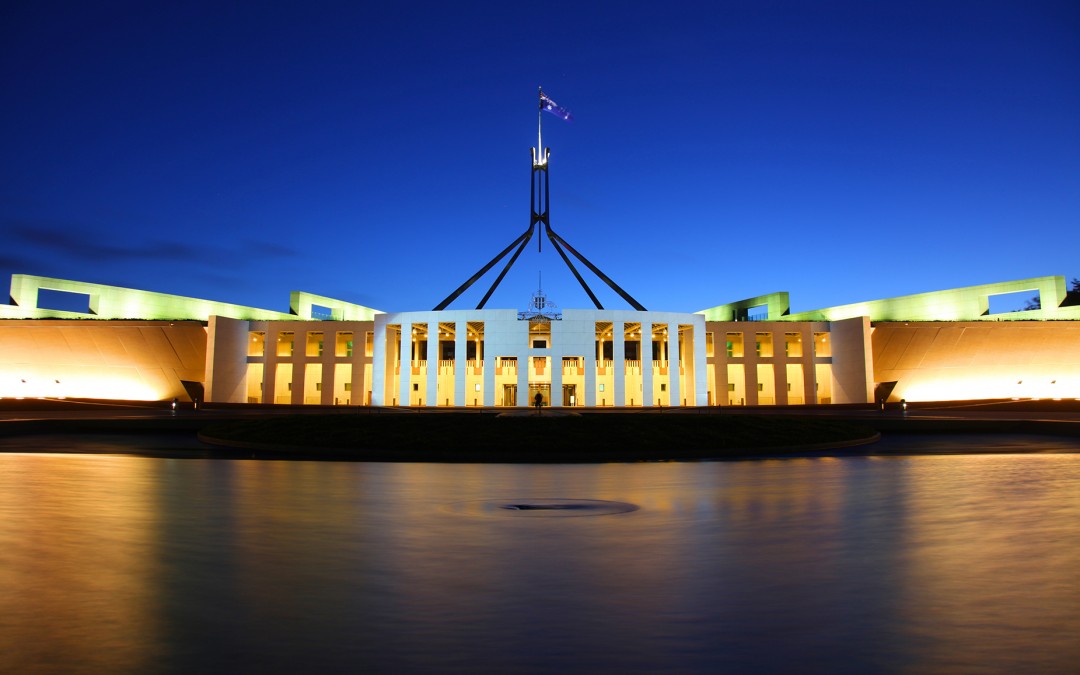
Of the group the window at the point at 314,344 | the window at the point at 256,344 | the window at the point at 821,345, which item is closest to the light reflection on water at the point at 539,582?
the window at the point at 821,345

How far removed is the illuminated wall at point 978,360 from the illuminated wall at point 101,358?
4508cm

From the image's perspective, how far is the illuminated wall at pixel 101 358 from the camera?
44656mm

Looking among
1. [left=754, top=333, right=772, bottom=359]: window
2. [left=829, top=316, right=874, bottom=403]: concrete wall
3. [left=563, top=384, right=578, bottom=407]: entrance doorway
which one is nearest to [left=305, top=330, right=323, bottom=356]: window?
[left=563, top=384, right=578, bottom=407]: entrance doorway

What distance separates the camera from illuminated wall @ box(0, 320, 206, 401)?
147 feet

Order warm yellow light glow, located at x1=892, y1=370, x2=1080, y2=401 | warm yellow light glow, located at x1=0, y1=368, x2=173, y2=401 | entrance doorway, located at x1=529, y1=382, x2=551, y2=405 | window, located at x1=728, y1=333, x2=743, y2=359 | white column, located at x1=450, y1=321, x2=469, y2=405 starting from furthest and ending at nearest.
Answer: window, located at x1=728, y1=333, x2=743, y2=359, warm yellow light glow, located at x1=892, y1=370, x2=1080, y2=401, warm yellow light glow, located at x1=0, y1=368, x2=173, y2=401, entrance doorway, located at x1=529, y1=382, x2=551, y2=405, white column, located at x1=450, y1=321, x2=469, y2=405

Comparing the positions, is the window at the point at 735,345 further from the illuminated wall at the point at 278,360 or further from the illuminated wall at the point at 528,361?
the illuminated wall at the point at 278,360

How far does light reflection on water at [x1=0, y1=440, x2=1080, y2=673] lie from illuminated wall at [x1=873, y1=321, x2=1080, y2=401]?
4013 cm

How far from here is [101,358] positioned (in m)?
46.2

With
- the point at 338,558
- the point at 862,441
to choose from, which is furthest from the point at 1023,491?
the point at 862,441

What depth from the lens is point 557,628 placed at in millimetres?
4055

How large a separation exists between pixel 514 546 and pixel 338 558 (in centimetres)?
155

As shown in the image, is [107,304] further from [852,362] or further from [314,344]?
[852,362]

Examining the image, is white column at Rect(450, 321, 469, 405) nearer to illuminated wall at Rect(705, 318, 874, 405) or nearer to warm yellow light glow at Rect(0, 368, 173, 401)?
illuminated wall at Rect(705, 318, 874, 405)

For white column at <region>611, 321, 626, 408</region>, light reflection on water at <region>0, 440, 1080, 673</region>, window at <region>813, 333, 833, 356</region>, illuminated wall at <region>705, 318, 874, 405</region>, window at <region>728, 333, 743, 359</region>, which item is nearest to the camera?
light reflection on water at <region>0, 440, 1080, 673</region>
